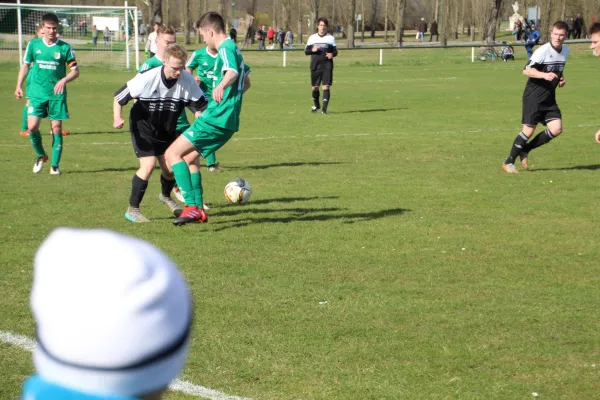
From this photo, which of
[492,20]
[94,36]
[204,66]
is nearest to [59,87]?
[204,66]

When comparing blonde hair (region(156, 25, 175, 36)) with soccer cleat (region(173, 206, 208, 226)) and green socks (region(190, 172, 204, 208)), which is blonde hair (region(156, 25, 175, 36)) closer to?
green socks (region(190, 172, 204, 208))

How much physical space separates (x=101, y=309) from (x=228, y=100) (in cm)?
818

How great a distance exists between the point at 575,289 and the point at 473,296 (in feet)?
2.65

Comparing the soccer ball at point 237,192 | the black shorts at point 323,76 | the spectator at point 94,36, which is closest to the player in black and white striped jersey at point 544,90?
the soccer ball at point 237,192

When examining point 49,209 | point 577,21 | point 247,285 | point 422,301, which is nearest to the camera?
point 422,301

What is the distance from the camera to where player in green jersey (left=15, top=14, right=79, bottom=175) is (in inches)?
499

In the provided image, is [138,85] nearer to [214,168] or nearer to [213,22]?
[213,22]

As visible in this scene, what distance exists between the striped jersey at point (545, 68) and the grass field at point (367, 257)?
1087mm

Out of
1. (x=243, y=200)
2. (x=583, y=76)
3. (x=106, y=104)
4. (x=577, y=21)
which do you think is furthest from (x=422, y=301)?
(x=577, y=21)

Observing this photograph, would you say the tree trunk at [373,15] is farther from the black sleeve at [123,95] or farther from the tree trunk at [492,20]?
the black sleeve at [123,95]

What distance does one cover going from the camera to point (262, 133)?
18.7 m

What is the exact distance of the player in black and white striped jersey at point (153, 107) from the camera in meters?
9.16

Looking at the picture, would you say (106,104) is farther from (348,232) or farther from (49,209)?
(348,232)

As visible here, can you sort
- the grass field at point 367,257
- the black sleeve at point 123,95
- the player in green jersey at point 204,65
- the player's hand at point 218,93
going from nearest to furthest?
the grass field at point 367,257 < the player's hand at point 218,93 < the black sleeve at point 123,95 < the player in green jersey at point 204,65
